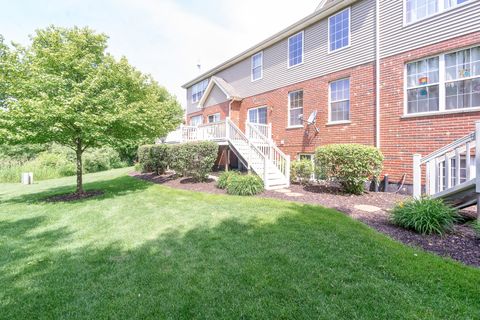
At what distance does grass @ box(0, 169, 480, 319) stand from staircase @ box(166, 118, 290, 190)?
388 centimetres

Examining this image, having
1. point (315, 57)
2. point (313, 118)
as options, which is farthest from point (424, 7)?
point (313, 118)

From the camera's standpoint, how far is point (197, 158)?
10250mm

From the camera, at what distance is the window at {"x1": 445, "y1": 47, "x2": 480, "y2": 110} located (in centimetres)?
668

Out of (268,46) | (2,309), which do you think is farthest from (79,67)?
(268,46)

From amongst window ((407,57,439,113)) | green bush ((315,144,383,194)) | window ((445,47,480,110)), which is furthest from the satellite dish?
window ((445,47,480,110))

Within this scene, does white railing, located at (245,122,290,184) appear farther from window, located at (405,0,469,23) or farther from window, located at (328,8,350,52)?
window, located at (405,0,469,23)

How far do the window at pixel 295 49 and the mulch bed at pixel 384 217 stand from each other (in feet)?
20.2

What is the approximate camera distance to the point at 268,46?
12.9m

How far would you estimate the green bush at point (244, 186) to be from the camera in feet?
26.1

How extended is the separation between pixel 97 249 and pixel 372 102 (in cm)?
920

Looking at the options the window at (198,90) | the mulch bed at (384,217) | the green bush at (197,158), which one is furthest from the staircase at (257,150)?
the window at (198,90)

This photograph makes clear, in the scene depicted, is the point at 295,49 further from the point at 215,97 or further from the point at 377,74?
the point at 215,97

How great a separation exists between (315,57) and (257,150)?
4912mm

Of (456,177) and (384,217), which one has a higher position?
(456,177)
